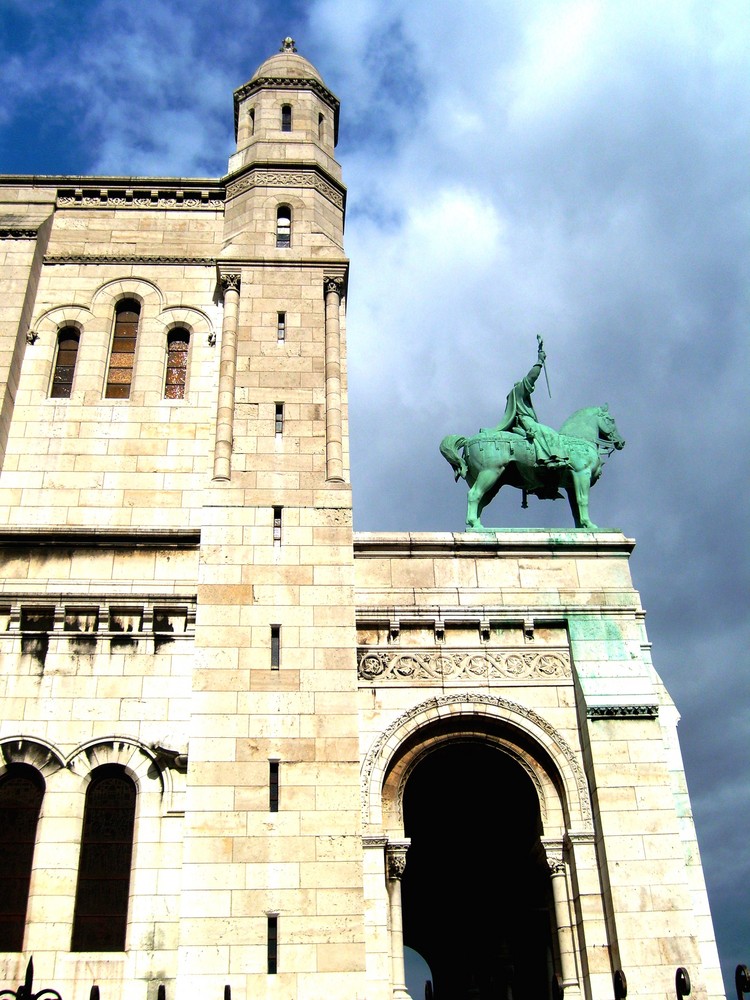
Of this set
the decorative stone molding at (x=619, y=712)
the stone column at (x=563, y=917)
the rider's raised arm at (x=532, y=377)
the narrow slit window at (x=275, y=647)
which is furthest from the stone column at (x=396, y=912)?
the rider's raised arm at (x=532, y=377)

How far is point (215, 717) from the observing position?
19.9m

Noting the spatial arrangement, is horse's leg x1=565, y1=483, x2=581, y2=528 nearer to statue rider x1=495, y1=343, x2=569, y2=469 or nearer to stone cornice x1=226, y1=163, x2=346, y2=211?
statue rider x1=495, y1=343, x2=569, y2=469

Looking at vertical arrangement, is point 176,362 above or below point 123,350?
below

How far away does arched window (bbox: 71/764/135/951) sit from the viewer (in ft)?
61.0

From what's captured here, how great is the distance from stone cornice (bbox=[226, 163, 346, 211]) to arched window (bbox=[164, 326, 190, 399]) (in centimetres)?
460

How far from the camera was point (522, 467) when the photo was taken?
979 inches

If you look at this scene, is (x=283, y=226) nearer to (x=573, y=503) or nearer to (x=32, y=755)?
(x=573, y=503)

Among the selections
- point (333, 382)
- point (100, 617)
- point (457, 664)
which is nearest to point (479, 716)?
point (457, 664)

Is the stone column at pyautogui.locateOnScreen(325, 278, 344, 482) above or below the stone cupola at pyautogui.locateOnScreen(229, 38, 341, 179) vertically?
below

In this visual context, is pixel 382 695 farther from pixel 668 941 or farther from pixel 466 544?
pixel 668 941

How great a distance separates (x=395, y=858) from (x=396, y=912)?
90cm

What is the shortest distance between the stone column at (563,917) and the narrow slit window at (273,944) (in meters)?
5.06

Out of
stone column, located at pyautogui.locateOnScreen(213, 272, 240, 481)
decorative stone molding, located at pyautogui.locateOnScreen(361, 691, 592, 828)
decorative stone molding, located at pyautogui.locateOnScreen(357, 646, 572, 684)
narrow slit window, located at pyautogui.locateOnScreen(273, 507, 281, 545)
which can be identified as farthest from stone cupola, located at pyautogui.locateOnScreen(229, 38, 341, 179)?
decorative stone molding, located at pyautogui.locateOnScreen(361, 691, 592, 828)

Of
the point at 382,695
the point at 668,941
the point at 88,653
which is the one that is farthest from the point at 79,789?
the point at 668,941
